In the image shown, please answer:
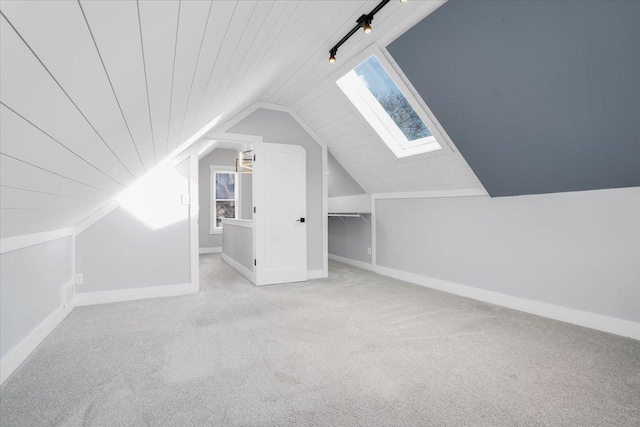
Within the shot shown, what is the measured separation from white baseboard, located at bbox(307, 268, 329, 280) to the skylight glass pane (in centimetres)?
214

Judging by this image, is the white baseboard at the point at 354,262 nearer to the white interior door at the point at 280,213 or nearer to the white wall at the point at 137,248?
the white interior door at the point at 280,213

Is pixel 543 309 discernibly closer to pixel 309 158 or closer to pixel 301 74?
pixel 309 158

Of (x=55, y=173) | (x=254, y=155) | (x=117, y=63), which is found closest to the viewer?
(x=117, y=63)

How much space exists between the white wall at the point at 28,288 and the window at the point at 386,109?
3.08m

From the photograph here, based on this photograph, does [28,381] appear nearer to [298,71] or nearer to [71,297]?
[71,297]

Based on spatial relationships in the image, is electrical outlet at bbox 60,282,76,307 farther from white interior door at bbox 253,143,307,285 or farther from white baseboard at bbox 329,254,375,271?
white baseboard at bbox 329,254,375,271

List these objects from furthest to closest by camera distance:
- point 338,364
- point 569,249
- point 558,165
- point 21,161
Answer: point 569,249 → point 558,165 → point 338,364 → point 21,161

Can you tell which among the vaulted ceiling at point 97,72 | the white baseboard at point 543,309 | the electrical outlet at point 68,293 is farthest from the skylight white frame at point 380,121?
the electrical outlet at point 68,293

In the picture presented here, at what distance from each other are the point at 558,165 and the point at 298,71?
8.33 ft

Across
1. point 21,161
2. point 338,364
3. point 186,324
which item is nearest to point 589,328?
point 338,364

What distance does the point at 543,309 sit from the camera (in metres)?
2.76

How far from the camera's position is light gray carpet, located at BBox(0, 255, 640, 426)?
1.45 m

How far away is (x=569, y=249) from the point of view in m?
2.59

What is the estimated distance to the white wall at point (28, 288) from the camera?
71.2 inches
